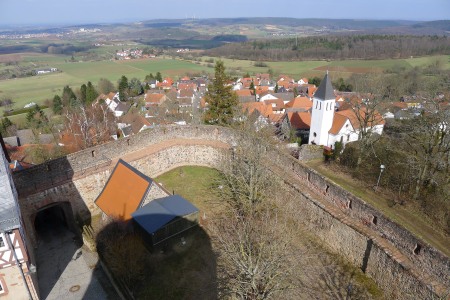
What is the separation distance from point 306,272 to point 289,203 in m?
4.03

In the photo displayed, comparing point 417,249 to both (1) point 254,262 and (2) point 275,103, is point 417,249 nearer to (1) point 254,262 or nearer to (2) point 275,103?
(1) point 254,262

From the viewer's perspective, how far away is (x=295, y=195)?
49.2 feet

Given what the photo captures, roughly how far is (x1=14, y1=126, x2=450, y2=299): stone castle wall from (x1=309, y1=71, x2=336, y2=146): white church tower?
29.7ft

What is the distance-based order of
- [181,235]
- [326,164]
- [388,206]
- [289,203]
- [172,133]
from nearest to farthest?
[181,235] → [289,203] → [388,206] → [172,133] → [326,164]

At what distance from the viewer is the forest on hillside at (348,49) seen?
3428 inches

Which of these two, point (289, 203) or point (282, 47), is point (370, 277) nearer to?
point (289, 203)

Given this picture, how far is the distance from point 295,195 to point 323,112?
12.2 meters

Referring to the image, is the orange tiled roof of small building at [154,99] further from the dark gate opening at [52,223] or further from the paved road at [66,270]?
the paved road at [66,270]

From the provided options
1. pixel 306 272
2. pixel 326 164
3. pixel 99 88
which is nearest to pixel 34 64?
pixel 99 88

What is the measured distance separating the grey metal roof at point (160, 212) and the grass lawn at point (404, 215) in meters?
8.59

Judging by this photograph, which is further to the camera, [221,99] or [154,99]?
[154,99]

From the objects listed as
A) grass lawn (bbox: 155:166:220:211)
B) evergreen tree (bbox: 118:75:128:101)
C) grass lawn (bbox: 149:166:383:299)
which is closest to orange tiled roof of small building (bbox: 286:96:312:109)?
grass lawn (bbox: 155:166:220:211)

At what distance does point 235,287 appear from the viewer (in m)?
9.65

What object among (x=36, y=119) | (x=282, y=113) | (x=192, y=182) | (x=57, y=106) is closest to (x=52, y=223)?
(x=192, y=182)
